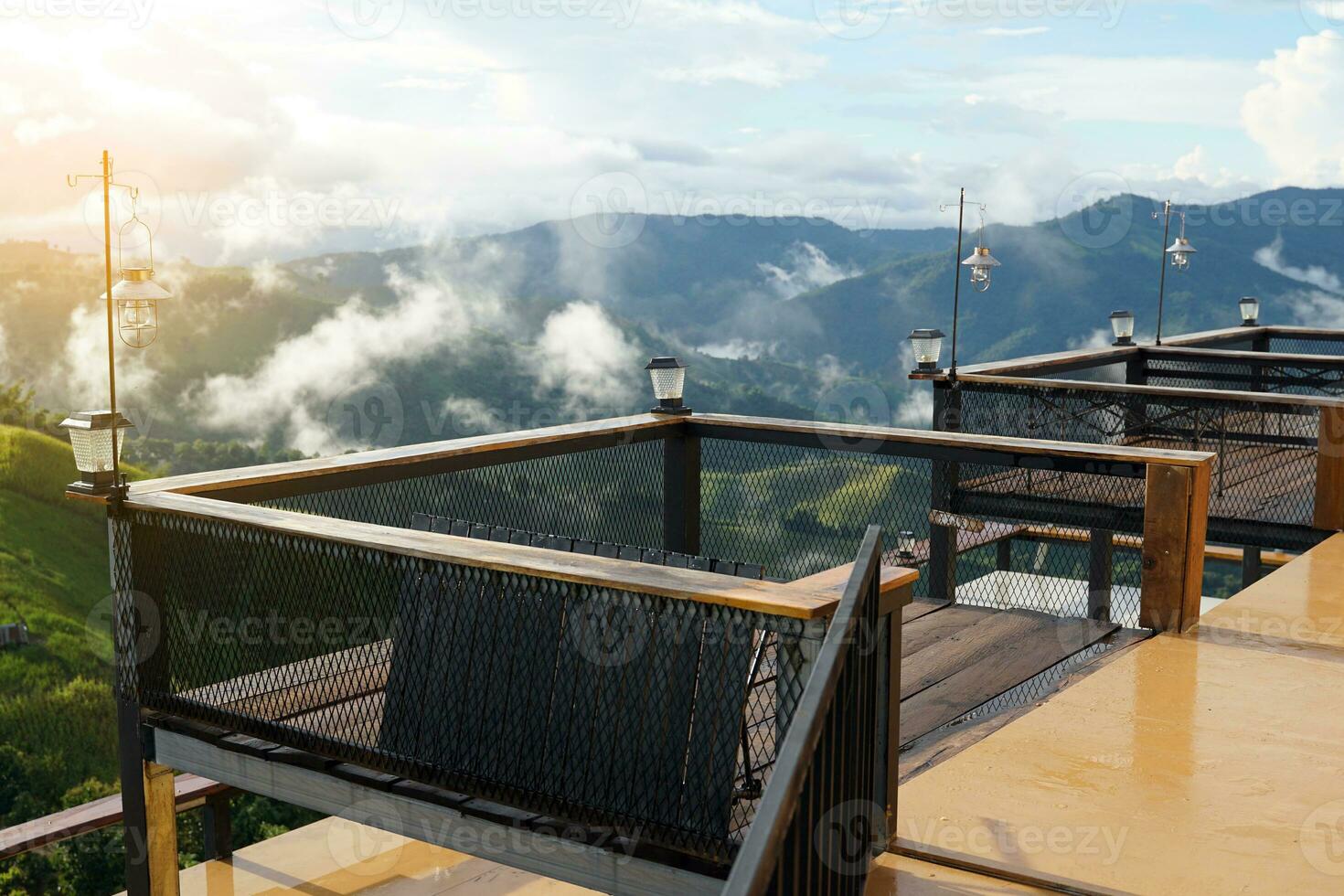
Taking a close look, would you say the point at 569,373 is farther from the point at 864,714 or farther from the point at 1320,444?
the point at 864,714

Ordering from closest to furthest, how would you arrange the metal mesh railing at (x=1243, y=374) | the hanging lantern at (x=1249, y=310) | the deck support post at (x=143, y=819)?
1. the deck support post at (x=143, y=819)
2. the metal mesh railing at (x=1243, y=374)
3. the hanging lantern at (x=1249, y=310)

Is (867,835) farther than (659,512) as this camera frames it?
No

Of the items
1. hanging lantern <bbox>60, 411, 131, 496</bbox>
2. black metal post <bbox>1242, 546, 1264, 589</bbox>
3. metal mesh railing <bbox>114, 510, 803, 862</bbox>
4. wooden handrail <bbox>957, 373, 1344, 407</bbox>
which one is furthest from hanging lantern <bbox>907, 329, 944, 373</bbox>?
black metal post <bbox>1242, 546, 1264, 589</bbox>

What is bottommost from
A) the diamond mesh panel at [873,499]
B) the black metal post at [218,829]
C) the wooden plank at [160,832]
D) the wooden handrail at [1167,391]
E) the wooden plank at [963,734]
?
the black metal post at [218,829]

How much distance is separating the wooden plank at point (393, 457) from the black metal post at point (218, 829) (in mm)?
1777

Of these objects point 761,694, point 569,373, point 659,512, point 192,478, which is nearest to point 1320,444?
point 659,512

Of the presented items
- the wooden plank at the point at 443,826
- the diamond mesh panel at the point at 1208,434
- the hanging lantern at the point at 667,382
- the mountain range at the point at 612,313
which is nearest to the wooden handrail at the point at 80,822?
the wooden plank at the point at 443,826

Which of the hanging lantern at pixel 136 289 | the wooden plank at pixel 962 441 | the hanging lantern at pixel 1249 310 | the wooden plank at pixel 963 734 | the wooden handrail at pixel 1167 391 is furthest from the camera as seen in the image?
the hanging lantern at pixel 1249 310

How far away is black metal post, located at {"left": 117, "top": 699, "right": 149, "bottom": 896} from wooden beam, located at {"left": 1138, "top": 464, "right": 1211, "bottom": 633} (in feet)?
13.7

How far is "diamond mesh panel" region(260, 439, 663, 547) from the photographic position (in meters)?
5.19

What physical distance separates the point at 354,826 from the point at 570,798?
254cm

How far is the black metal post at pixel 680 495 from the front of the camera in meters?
6.30

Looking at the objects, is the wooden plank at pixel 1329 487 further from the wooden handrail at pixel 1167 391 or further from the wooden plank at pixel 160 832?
the wooden plank at pixel 160 832

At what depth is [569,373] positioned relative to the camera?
61.1m
